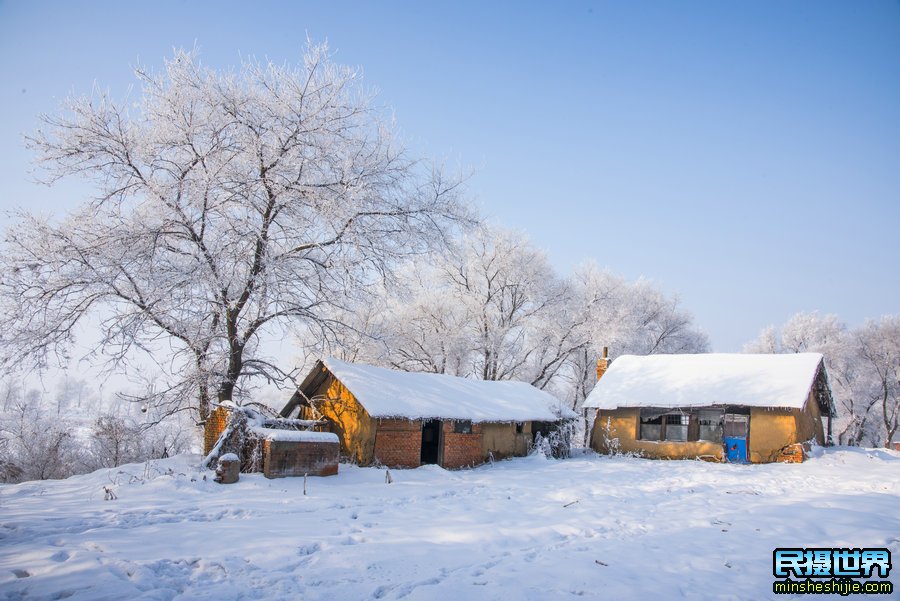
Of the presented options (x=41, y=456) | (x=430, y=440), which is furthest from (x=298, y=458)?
(x=41, y=456)

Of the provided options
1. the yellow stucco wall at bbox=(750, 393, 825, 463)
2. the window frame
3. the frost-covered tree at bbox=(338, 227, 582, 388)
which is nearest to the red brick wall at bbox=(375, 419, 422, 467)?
the window frame

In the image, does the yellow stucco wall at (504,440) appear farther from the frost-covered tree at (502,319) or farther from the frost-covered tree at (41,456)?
the frost-covered tree at (41,456)

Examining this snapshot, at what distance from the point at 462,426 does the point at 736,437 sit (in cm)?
1281

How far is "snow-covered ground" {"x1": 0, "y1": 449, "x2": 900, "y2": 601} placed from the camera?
5.61m

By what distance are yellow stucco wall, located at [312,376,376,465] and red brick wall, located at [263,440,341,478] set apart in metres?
2.37

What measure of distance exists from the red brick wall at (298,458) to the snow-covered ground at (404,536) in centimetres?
39

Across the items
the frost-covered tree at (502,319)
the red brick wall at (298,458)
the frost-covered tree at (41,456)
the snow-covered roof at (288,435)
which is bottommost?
the frost-covered tree at (41,456)

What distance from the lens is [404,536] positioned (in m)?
7.77

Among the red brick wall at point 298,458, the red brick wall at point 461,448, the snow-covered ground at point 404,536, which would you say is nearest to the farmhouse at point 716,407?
the snow-covered ground at point 404,536

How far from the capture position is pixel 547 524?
29.4ft

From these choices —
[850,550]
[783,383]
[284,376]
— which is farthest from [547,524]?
[783,383]

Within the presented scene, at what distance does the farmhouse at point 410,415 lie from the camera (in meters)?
16.1

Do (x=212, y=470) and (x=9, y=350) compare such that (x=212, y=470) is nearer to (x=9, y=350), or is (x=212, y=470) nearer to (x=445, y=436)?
(x=9, y=350)

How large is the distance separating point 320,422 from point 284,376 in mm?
2225
